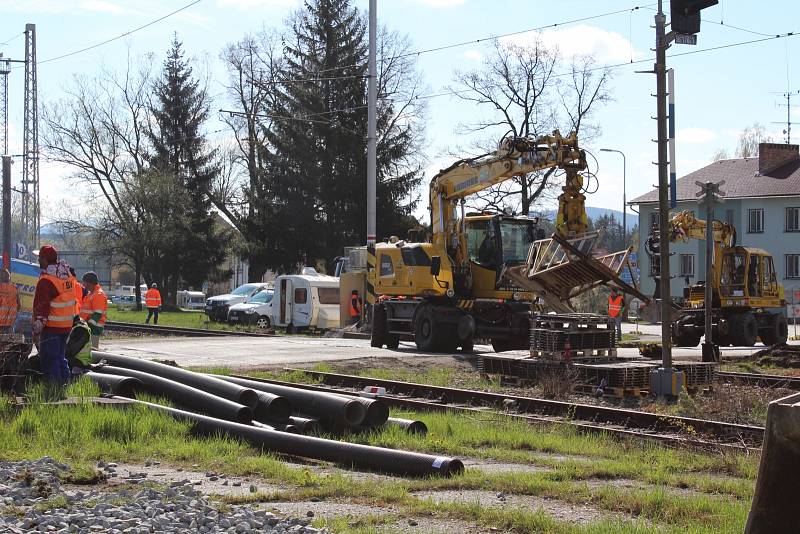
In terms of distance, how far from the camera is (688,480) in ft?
27.6

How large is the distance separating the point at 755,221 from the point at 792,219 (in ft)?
7.58

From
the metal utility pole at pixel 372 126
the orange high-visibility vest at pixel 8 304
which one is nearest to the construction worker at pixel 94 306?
the orange high-visibility vest at pixel 8 304

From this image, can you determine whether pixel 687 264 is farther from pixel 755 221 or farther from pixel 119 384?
pixel 119 384

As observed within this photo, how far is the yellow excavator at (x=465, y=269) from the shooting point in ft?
77.4

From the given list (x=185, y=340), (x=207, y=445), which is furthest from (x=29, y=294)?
(x=207, y=445)

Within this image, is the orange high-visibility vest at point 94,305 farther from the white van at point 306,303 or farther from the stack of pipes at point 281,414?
the white van at point 306,303

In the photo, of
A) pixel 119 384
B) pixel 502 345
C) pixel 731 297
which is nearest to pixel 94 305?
pixel 119 384

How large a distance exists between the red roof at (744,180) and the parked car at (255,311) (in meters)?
A: 30.5

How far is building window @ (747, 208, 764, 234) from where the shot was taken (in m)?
63.5

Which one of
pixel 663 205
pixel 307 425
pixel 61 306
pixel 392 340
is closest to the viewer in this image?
pixel 307 425

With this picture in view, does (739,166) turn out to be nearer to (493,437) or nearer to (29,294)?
(29,294)

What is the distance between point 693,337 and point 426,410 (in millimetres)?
18027

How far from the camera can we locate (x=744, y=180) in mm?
65062

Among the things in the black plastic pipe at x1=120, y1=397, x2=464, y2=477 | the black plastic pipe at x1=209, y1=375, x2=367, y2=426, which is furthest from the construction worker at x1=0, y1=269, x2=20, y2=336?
the black plastic pipe at x1=120, y1=397, x2=464, y2=477
